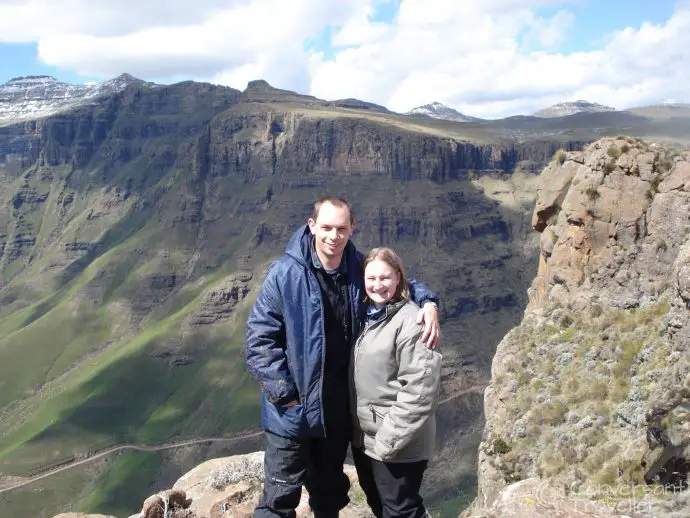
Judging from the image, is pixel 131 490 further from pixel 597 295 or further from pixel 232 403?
pixel 597 295

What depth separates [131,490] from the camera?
449 ft

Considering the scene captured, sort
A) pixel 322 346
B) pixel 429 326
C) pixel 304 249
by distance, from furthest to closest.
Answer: pixel 304 249 < pixel 322 346 < pixel 429 326

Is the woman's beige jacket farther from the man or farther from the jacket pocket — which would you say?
the man

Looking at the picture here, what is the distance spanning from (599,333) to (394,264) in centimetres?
1614

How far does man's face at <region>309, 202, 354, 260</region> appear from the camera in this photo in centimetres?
1002

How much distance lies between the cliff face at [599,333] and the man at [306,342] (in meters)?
5.23

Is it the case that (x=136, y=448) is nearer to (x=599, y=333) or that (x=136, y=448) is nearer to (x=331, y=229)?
(x=599, y=333)

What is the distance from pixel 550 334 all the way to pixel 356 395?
689 inches

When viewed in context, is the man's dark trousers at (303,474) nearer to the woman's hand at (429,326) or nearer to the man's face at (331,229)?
the woman's hand at (429,326)

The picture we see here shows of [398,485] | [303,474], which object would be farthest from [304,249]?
[398,485]

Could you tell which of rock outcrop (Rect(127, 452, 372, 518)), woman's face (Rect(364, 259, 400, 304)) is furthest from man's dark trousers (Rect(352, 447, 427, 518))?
rock outcrop (Rect(127, 452, 372, 518))

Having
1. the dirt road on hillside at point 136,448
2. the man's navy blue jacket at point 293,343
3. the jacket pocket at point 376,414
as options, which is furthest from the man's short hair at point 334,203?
the dirt road on hillside at point 136,448

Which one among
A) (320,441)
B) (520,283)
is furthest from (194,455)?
(320,441)

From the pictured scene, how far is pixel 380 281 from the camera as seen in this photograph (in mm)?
10062
